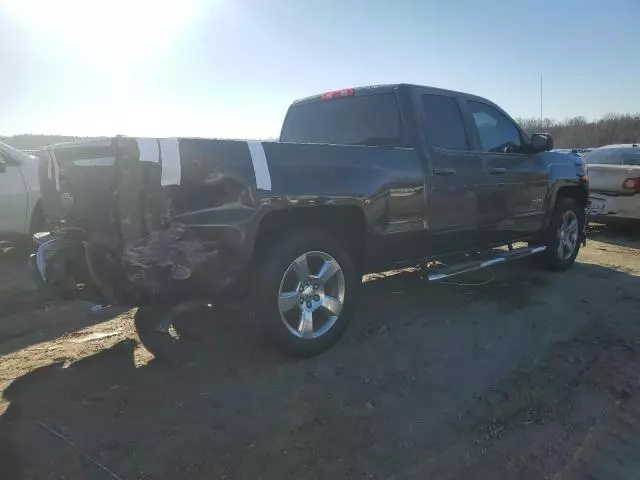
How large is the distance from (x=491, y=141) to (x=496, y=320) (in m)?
1.89

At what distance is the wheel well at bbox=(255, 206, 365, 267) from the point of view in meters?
3.64

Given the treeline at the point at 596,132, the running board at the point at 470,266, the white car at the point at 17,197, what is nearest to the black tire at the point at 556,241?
the running board at the point at 470,266

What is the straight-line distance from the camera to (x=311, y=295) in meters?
3.82

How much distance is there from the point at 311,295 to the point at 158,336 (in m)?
1.38

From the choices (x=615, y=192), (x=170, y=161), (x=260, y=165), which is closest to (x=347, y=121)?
(x=260, y=165)

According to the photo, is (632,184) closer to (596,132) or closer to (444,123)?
(444,123)

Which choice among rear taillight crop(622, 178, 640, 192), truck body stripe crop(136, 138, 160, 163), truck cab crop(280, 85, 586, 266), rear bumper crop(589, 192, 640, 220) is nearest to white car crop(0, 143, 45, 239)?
truck cab crop(280, 85, 586, 266)

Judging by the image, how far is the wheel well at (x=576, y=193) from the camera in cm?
656

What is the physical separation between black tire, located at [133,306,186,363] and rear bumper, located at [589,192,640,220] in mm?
7549

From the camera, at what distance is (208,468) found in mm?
2514

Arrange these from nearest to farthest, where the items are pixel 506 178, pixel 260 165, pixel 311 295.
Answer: pixel 260 165 < pixel 311 295 < pixel 506 178

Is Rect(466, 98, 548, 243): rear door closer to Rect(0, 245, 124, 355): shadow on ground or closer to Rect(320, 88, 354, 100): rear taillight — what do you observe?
Rect(320, 88, 354, 100): rear taillight

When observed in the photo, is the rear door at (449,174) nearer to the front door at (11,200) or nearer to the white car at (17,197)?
the white car at (17,197)

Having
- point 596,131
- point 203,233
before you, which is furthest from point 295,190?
point 596,131
